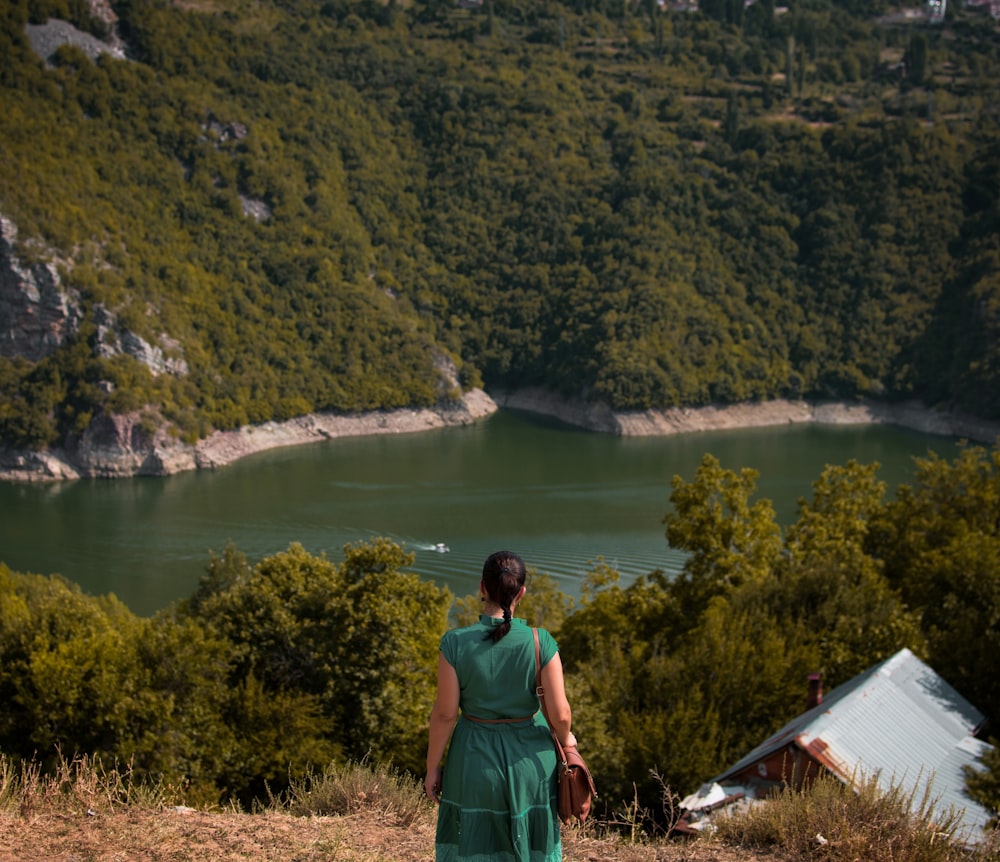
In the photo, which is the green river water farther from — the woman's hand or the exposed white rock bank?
the woman's hand

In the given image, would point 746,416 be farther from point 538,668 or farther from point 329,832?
point 538,668

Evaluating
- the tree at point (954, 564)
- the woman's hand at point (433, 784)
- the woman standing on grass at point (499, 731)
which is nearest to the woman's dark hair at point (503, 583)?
the woman standing on grass at point (499, 731)

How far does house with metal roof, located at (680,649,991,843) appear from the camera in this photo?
12016mm

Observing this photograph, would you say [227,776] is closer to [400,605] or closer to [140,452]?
[400,605]

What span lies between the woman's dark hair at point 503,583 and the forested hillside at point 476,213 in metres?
66.6

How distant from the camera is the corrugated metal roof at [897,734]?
12.2 m

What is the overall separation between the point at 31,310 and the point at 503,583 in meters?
74.3

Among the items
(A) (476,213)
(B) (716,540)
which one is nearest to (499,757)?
(B) (716,540)

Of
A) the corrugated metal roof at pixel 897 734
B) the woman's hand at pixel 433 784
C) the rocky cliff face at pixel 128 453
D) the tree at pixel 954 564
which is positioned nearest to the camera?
the woman's hand at pixel 433 784

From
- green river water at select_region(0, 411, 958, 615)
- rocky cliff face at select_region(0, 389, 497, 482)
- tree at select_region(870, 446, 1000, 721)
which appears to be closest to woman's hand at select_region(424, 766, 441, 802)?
tree at select_region(870, 446, 1000, 721)

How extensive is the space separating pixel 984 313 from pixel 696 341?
2065 centimetres

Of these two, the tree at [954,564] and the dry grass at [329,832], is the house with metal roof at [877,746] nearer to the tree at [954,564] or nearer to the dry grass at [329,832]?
Answer: the tree at [954,564]

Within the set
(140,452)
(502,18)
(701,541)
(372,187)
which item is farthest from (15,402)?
(502,18)

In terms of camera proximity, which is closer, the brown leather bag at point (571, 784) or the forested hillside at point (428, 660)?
the brown leather bag at point (571, 784)
